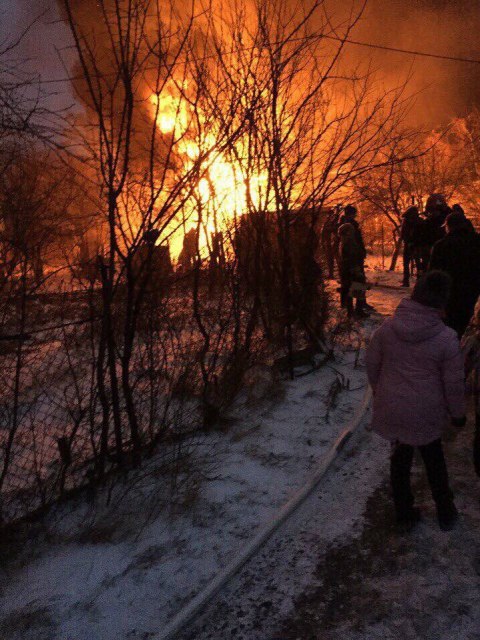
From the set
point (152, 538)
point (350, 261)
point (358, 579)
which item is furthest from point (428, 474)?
point (350, 261)

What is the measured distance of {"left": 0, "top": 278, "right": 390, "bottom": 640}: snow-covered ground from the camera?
3004 mm

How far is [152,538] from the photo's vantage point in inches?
145

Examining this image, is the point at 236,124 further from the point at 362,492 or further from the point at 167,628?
the point at 167,628

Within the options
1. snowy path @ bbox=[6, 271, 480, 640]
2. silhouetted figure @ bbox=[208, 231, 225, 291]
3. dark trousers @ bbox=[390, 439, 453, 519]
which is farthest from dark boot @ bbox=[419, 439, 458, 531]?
silhouetted figure @ bbox=[208, 231, 225, 291]

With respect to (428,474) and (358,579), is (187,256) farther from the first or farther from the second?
(358,579)

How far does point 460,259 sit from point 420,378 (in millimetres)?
2993

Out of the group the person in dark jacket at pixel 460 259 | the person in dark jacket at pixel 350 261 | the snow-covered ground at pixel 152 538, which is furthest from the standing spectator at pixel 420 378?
the person in dark jacket at pixel 350 261

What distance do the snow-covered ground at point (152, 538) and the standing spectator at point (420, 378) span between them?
2.55ft

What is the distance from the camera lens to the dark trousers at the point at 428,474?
3389mm

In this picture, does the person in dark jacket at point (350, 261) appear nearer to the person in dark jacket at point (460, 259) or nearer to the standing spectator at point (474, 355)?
the person in dark jacket at point (460, 259)

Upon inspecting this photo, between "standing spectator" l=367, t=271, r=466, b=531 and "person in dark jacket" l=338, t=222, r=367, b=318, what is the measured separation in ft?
Result: 21.9

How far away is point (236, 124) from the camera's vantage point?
18.1 feet

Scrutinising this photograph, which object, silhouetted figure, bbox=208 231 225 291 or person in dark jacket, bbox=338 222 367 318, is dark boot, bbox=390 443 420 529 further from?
person in dark jacket, bbox=338 222 367 318

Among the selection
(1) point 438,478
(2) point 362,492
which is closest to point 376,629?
(1) point 438,478
